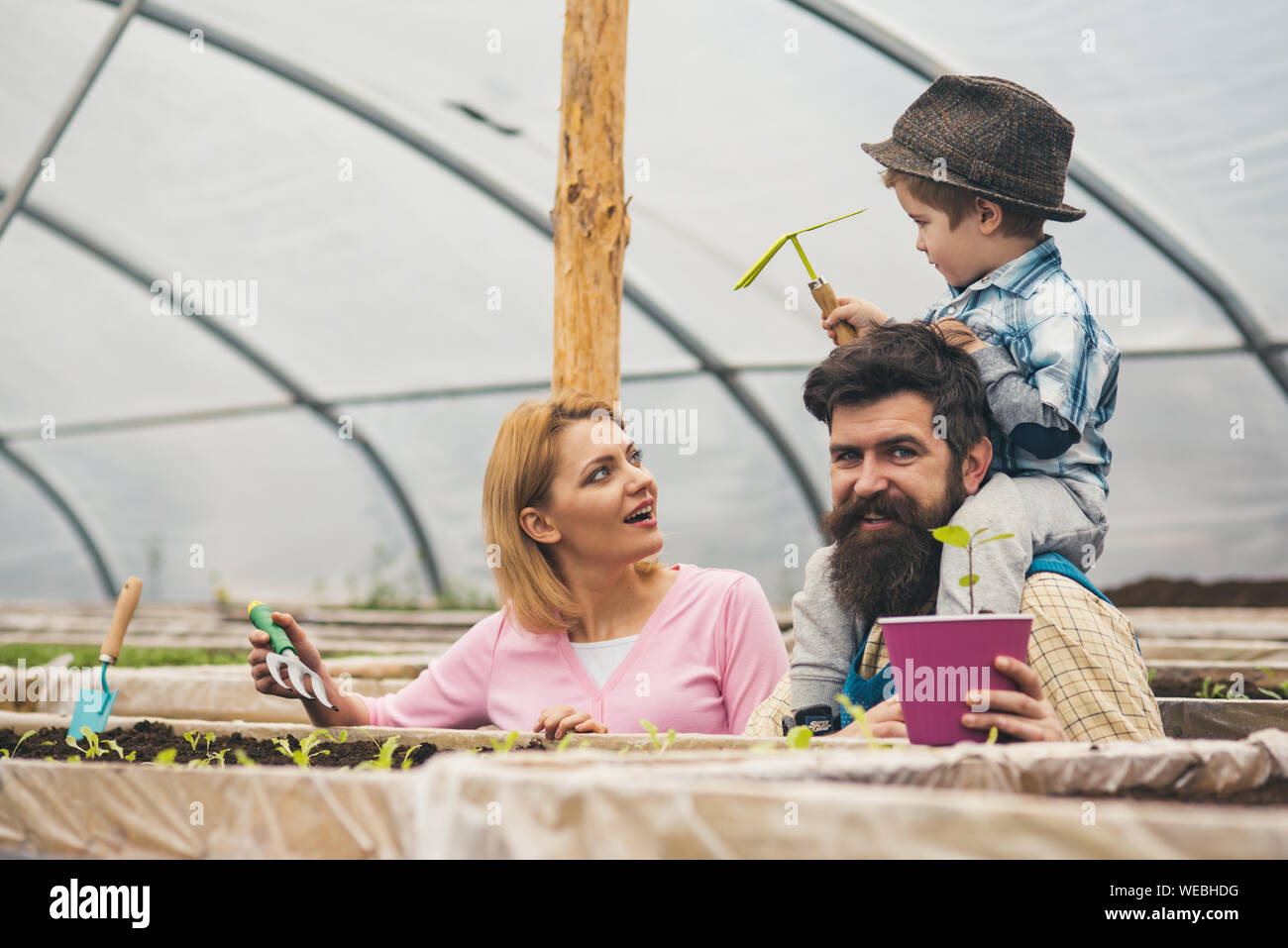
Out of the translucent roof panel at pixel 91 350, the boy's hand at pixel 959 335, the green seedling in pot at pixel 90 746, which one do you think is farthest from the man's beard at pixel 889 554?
the translucent roof panel at pixel 91 350

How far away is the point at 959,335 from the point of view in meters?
1.96

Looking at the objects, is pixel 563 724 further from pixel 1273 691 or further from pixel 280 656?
pixel 1273 691

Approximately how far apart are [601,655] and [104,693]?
1.12 meters

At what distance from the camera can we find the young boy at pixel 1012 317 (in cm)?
180

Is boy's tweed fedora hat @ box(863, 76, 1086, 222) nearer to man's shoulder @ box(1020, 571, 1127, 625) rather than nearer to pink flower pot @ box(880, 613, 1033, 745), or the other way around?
man's shoulder @ box(1020, 571, 1127, 625)

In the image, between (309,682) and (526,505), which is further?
(526,505)

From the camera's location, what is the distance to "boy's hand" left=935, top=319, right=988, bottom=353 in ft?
6.36

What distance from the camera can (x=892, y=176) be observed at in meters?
2.12

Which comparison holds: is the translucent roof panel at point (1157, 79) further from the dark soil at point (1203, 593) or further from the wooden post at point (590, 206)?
the dark soil at point (1203, 593)

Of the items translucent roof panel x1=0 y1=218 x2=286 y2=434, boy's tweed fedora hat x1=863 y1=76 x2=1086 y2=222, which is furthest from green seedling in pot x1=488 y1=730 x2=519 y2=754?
translucent roof panel x1=0 y1=218 x2=286 y2=434

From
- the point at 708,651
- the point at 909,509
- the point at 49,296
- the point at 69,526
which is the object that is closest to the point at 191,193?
the point at 49,296

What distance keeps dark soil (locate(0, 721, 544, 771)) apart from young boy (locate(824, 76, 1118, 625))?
955 mm

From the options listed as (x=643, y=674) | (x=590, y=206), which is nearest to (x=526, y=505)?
(x=643, y=674)

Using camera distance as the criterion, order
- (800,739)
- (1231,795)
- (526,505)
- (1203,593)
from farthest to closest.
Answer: (1203,593)
(526,505)
(800,739)
(1231,795)
